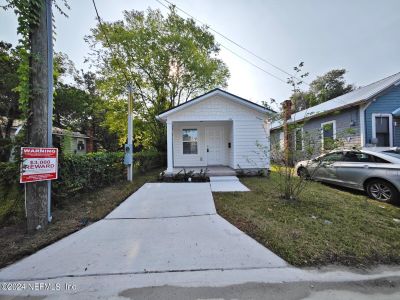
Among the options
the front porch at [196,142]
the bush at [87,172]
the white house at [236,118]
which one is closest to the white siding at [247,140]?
the white house at [236,118]

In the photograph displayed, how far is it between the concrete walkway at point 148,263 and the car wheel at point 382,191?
12.9 ft

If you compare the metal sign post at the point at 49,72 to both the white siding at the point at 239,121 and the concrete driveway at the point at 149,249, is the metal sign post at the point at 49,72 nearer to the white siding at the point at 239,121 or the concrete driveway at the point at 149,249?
the concrete driveway at the point at 149,249

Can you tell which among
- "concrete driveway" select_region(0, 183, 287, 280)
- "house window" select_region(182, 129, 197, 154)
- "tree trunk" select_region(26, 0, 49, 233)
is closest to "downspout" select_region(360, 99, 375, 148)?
"house window" select_region(182, 129, 197, 154)

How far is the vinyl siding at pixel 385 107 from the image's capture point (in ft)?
31.4

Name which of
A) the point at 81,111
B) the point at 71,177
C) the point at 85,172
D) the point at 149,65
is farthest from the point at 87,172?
the point at 81,111

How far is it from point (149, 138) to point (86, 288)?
13924mm

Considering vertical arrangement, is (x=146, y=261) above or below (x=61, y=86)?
below

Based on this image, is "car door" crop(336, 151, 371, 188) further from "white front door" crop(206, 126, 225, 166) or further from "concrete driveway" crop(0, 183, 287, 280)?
"white front door" crop(206, 126, 225, 166)

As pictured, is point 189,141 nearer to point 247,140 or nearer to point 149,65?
point 247,140

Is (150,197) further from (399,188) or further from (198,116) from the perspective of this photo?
(399,188)

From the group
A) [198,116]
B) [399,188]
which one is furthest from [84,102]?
[399,188]

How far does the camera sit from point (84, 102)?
21578 millimetres

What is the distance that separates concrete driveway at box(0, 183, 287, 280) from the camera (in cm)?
243

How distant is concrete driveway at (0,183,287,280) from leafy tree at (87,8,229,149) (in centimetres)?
1141
